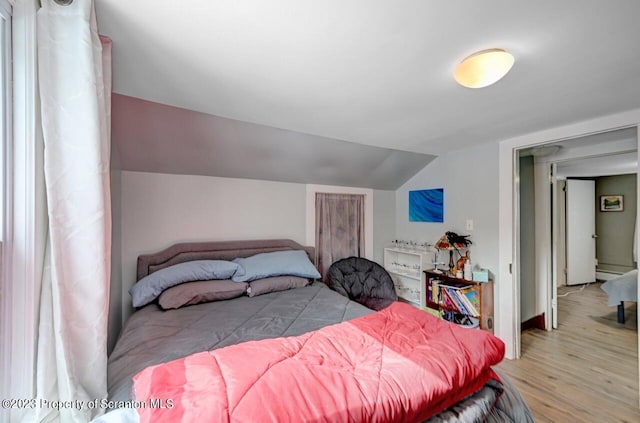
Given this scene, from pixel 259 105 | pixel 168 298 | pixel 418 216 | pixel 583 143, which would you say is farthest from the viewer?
pixel 418 216

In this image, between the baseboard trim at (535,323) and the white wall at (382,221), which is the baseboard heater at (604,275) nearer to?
the baseboard trim at (535,323)

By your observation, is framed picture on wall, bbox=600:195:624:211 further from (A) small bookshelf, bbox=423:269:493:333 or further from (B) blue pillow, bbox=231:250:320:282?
(B) blue pillow, bbox=231:250:320:282

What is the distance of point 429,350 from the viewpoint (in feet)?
3.53

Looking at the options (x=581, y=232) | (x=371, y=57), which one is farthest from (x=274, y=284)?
(x=581, y=232)

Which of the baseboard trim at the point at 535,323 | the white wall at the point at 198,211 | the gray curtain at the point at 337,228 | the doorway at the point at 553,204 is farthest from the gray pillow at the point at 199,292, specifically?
the baseboard trim at the point at 535,323

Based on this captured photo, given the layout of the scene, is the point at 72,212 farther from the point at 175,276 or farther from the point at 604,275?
the point at 604,275

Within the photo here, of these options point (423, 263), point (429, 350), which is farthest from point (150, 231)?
point (423, 263)

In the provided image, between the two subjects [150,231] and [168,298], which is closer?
[168,298]

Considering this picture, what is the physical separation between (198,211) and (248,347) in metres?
1.92

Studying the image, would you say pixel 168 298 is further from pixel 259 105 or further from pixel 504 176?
pixel 504 176

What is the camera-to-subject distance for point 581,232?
15.9 ft

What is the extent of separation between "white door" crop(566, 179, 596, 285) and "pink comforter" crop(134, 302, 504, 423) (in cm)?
525

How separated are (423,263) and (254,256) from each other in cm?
207

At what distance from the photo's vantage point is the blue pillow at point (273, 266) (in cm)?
236
